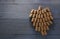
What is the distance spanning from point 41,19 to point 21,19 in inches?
9.8

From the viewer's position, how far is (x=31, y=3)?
1.96 meters

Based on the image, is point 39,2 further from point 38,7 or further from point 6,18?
point 6,18

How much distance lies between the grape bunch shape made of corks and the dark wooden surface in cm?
5

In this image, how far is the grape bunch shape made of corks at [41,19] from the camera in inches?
75.4

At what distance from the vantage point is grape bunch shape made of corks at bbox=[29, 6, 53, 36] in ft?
6.28

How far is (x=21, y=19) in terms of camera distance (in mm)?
1941

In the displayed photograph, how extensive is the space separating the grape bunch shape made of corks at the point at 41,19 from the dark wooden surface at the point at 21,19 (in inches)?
2.0

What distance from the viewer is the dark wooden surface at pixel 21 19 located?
193 centimetres

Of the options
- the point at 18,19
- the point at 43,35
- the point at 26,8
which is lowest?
the point at 43,35

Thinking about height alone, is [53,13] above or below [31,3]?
below

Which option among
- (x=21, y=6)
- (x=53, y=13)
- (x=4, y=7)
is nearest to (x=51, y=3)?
(x=53, y=13)

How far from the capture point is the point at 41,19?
75.6 inches

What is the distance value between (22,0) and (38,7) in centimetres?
22

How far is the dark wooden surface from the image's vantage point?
1.93 m
